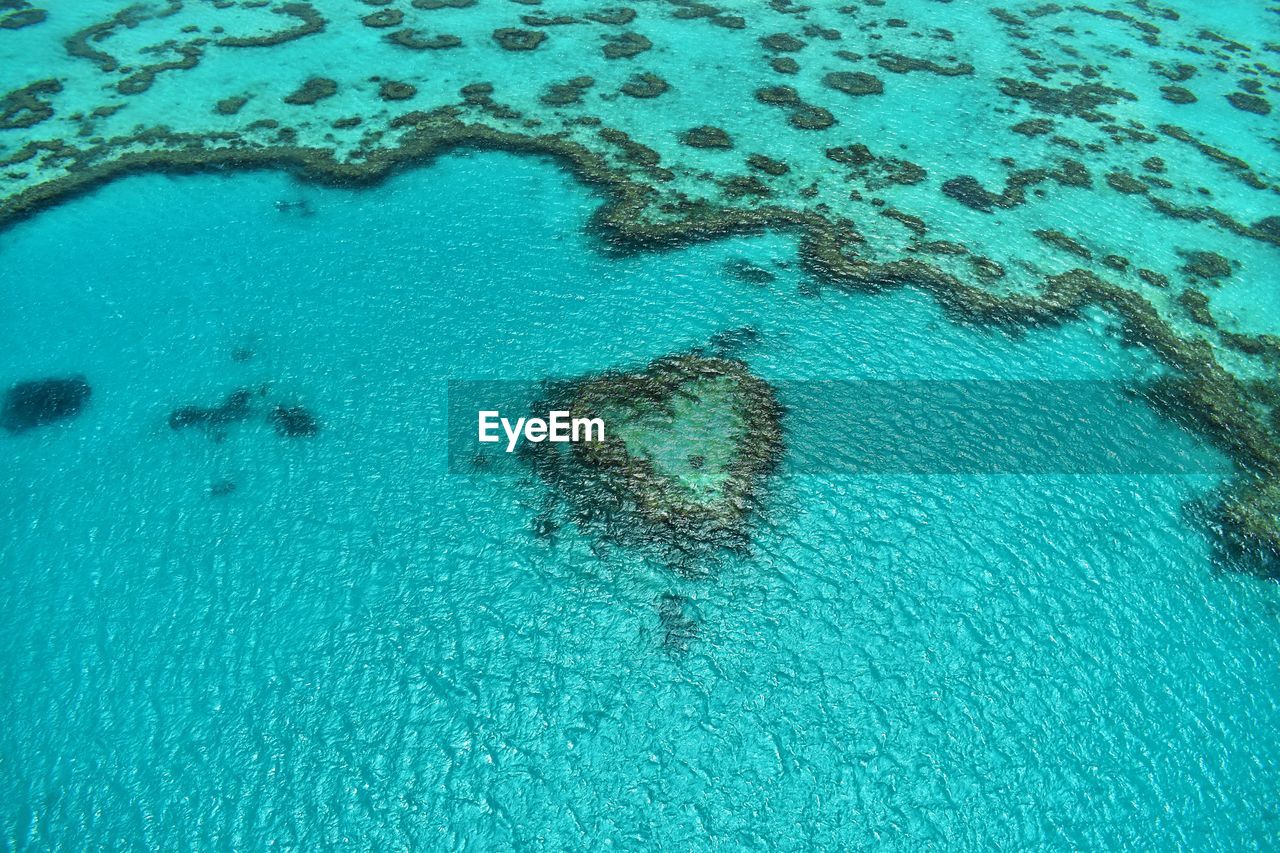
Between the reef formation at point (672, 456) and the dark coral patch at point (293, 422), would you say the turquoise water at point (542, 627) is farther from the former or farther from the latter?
the reef formation at point (672, 456)

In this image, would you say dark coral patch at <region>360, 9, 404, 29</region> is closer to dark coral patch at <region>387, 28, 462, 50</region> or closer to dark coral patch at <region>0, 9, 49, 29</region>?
dark coral patch at <region>387, 28, 462, 50</region>

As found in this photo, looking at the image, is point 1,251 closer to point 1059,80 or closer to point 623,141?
point 623,141

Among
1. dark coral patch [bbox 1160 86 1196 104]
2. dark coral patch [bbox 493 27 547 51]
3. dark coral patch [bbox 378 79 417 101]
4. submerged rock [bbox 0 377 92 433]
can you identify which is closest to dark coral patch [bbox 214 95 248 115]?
dark coral patch [bbox 378 79 417 101]

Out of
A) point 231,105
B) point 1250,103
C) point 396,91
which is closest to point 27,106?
point 231,105

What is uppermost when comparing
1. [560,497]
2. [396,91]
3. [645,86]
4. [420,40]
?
[420,40]

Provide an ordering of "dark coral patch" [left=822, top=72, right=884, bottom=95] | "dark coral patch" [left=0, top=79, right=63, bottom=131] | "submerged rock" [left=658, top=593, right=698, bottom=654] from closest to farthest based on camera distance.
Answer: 1. "submerged rock" [left=658, top=593, right=698, bottom=654]
2. "dark coral patch" [left=0, top=79, right=63, bottom=131]
3. "dark coral patch" [left=822, top=72, right=884, bottom=95]

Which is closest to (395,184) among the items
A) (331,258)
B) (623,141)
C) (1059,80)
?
(331,258)

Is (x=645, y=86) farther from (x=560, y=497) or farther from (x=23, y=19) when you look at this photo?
(x=23, y=19)
